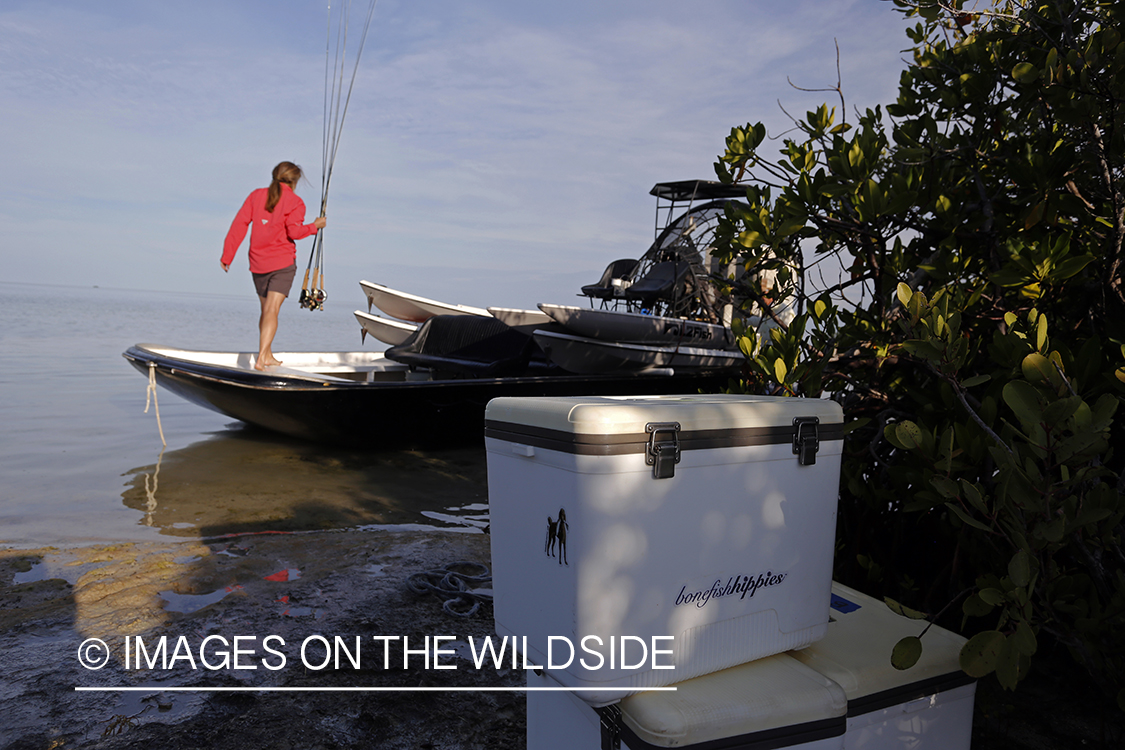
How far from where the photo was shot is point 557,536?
1396 mm

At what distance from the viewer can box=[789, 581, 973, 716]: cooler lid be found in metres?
1.48

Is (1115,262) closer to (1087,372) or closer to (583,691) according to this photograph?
(1087,372)

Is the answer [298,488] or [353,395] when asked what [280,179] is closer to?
[353,395]

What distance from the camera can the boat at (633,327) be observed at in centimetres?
664

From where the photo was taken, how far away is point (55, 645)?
232 cm

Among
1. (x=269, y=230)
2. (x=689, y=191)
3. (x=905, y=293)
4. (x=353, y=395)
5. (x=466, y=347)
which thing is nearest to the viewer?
(x=905, y=293)

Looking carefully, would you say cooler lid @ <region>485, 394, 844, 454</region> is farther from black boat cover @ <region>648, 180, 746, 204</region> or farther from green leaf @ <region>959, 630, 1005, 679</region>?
black boat cover @ <region>648, 180, 746, 204</region>

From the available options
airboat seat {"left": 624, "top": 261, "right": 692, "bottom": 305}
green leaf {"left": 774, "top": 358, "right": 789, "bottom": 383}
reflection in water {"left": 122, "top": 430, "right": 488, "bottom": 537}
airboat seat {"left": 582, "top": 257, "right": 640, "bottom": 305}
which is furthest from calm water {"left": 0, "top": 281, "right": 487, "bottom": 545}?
airboat seat {"left": 582, "top": 257, "right": 640, "bottom": 305}

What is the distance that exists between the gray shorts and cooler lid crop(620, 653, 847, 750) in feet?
20.0

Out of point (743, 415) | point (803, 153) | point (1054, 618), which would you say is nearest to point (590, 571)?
point (743, 415)

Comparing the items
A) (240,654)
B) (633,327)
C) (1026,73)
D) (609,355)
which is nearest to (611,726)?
(240,654)

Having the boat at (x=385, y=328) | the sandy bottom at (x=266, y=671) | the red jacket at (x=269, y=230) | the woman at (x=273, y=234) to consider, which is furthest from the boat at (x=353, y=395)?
the boat at (x=385, y=328)

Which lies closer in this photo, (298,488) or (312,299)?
(298,488)

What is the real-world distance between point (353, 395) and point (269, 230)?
187 centimetres
